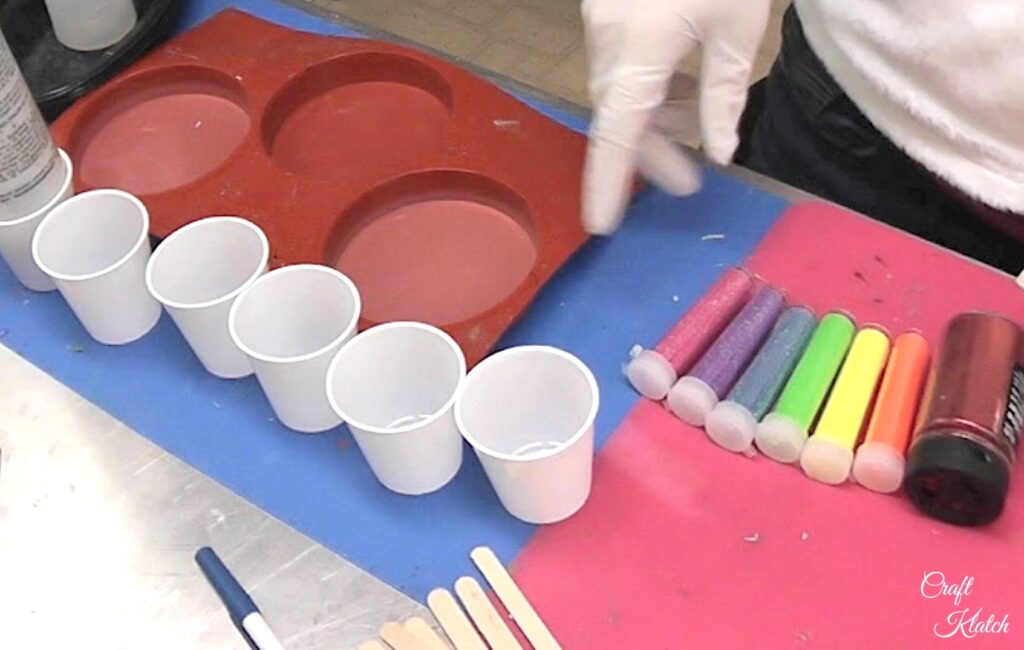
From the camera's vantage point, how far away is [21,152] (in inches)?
28.5

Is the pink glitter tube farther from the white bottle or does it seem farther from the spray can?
the white bottle

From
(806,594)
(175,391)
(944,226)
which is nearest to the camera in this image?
(806,594)

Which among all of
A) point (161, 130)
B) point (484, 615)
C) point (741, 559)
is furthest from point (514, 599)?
point (161, 130)

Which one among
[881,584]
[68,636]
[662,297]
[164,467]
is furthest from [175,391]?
[881,584]

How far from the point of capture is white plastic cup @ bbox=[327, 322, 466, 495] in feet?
2.05

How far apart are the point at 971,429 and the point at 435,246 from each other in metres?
0.35

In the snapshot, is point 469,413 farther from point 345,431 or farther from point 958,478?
point 958,478

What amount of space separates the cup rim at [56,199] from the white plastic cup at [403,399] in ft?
0.78

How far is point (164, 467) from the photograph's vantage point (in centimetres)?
69

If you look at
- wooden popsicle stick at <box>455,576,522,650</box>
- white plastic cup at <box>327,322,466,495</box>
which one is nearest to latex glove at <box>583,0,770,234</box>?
Result: white plastic cup at <box>327,322,466,495</box>

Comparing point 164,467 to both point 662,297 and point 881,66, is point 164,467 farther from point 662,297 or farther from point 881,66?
point 881,66

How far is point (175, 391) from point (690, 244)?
1.10 ft

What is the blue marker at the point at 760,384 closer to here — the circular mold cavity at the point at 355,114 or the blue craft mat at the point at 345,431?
the blue craft mat at the point at 345,431

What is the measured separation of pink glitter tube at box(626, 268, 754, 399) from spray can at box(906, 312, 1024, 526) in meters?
0.13
